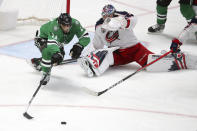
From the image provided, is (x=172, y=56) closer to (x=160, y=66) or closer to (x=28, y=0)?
(x=160, y=66)

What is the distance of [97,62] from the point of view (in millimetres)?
3410

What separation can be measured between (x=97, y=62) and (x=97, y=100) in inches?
23.6

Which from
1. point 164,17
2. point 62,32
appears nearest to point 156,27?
point 164,17

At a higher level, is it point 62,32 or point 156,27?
point 62,32

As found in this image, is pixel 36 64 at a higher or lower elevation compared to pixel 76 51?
lower

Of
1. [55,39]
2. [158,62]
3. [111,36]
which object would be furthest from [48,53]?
[158,62]

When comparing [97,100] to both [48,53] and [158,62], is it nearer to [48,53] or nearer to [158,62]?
[48,53]

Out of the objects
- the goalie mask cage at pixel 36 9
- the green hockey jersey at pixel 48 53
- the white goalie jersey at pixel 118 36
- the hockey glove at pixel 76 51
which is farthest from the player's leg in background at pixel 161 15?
the green hockey jersey at pixel 48 53

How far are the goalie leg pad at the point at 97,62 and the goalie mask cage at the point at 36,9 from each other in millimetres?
1150

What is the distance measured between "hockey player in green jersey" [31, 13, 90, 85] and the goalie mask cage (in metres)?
1.24

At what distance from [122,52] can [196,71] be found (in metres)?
0.66

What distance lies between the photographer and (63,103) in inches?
110

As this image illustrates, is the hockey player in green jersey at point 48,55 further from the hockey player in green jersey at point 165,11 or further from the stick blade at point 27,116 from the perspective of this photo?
the hockey player in green jersey at point 165,11

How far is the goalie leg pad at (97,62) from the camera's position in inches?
133
